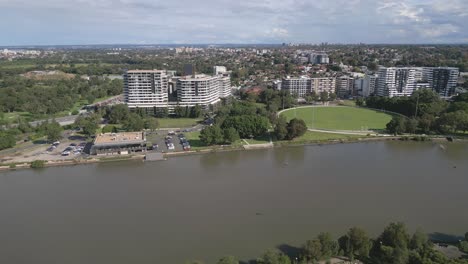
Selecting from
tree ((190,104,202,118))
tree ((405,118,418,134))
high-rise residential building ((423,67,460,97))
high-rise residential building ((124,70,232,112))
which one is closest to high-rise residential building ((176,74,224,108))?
high-rise residential building ((124,70,232,112))

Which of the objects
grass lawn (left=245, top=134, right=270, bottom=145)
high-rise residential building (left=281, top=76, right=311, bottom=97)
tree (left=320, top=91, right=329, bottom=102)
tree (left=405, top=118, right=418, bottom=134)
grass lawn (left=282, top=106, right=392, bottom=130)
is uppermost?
high-rise residential building (left=281, top=76, right=311, bottom=97)

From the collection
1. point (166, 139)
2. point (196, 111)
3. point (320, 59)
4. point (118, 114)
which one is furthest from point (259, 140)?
point (320, 59)

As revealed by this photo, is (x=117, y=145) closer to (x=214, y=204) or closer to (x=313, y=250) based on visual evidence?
(x=214, y=204)

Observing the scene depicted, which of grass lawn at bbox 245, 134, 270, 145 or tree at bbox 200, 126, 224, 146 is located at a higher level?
tree at bbox 200, 126, 224, 146

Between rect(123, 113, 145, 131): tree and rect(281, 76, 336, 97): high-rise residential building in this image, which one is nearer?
rect(123, 113, 145, 131): tree

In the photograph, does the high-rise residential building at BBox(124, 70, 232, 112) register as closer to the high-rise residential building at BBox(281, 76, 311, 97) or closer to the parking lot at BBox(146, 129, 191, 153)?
the parking lot at BBox(146, 129, 191, 153)

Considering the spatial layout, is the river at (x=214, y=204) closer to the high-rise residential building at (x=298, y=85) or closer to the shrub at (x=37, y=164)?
the shrub at (x=37, y=164)

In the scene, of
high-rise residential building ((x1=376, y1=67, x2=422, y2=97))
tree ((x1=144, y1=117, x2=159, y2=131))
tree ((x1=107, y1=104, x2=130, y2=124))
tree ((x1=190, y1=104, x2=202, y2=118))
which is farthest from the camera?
high-rise residential building ((x1=376, y1=67, x2=422, y2=97))
